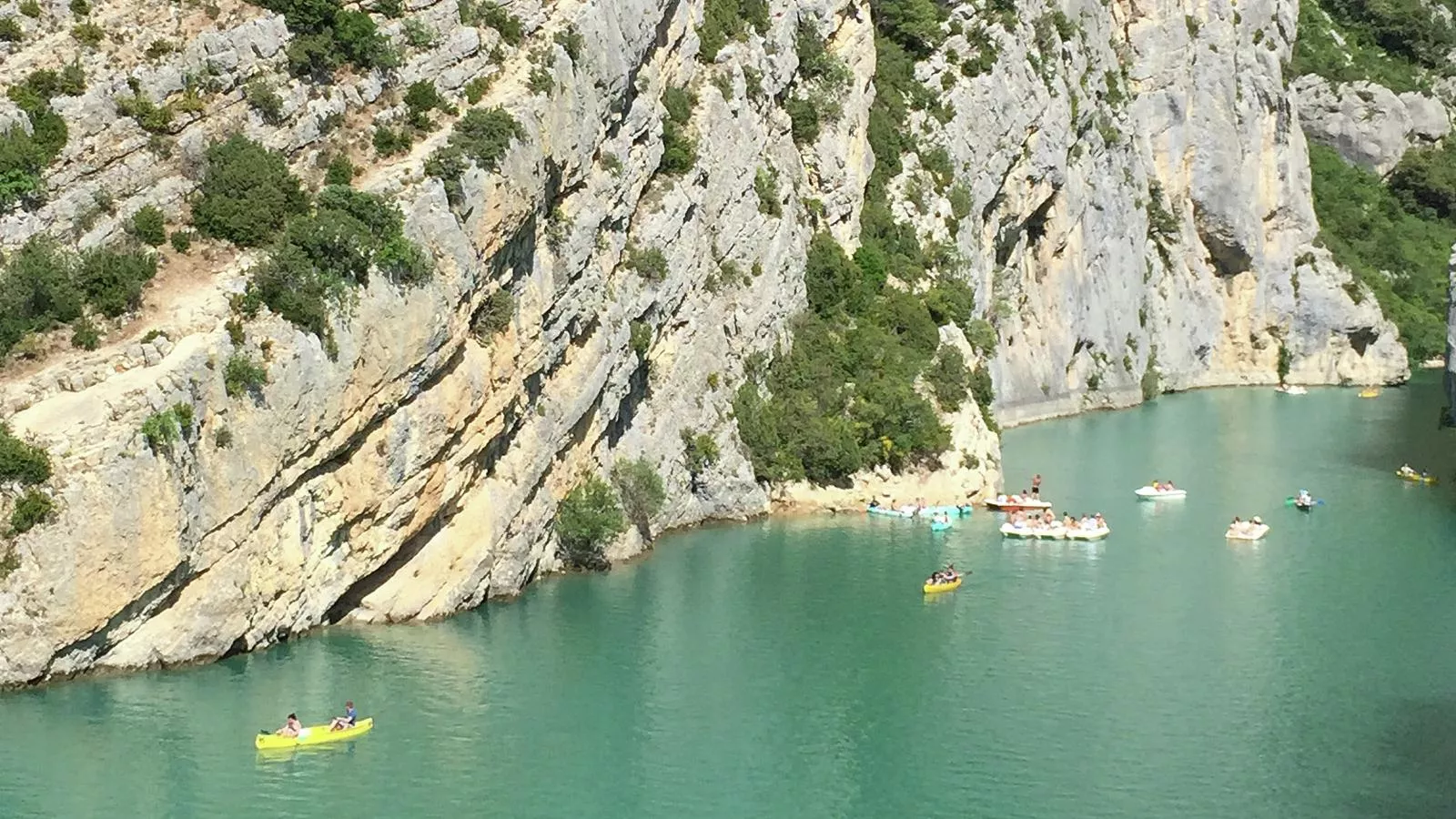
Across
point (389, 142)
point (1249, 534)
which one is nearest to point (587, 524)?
point (389, 142)

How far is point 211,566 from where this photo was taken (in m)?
46.4

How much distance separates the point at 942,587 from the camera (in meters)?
59.9

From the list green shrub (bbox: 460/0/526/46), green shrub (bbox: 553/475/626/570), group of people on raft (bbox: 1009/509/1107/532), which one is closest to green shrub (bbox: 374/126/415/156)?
green shrub (bbox: 460/0/526/46)

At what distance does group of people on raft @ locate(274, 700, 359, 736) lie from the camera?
42.6 m

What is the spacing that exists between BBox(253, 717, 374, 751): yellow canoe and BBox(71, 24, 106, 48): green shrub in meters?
24.0

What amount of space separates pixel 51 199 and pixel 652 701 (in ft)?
75.1

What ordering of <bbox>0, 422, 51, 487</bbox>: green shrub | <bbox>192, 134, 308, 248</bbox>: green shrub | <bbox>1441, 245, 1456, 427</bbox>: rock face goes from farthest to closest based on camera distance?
<bbox>1441, 245, 1456, 427</bbox>: rock face → <bbox>192, 134, 308, 248</bbox>: green shrub → <bbox>0, 422, 51, 487</bbox>: green shrub

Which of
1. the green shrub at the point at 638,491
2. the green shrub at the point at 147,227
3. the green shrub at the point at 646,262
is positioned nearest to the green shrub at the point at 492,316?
the green shrub at the point at 646,262

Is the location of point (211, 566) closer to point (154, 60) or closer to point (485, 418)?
point (485, 418)

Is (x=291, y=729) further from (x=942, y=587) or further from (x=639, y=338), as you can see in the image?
(x=639, y=338)

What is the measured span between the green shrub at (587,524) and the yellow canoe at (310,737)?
17.0 metres

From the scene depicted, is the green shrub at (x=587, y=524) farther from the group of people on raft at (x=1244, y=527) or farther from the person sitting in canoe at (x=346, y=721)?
the group of people on raft at (x=1244, y=527)

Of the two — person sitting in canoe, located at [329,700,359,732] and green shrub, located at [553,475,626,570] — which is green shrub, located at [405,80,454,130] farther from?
person sitting in canoe, located at [329,700,359,732]

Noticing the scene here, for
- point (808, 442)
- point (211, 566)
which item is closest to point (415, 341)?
point (211, 566)
